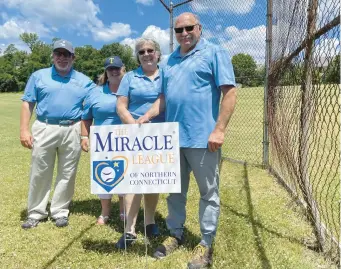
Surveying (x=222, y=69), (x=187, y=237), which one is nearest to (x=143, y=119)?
(x=222, y=69)

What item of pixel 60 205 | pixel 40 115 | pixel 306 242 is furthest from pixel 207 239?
pixel 40 115

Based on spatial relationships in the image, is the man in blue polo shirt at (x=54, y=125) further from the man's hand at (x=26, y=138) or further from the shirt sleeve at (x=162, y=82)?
the shirt sleeve at (x=162, y=82)

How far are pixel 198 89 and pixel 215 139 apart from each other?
438 millimetres

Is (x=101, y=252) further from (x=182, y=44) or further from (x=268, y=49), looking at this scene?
(x=268, y=49)

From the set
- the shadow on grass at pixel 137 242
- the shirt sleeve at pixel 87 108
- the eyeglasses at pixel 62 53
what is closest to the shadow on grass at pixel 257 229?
the shadow on grass at pixel 137 242

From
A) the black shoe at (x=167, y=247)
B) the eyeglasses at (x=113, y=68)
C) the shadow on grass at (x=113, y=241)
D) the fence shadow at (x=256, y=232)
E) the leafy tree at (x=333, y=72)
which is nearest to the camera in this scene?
the leafy tree at (x=333, y=72)

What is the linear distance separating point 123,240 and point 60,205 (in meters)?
1.14

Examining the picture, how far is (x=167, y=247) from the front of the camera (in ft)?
11.4

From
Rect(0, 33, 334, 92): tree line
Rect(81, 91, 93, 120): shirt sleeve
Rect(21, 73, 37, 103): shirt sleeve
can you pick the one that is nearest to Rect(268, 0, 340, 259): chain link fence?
Rect(81, 91, 93, 120): shirt sleeve

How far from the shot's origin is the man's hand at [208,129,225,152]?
9.86ft

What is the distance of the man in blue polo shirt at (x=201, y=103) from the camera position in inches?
118

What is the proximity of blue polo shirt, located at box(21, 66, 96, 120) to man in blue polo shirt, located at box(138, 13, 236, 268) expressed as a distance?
1.22 metres

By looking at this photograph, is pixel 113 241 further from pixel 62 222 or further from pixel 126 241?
pixel 62 222

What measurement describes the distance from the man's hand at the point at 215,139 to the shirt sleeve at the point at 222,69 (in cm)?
39
